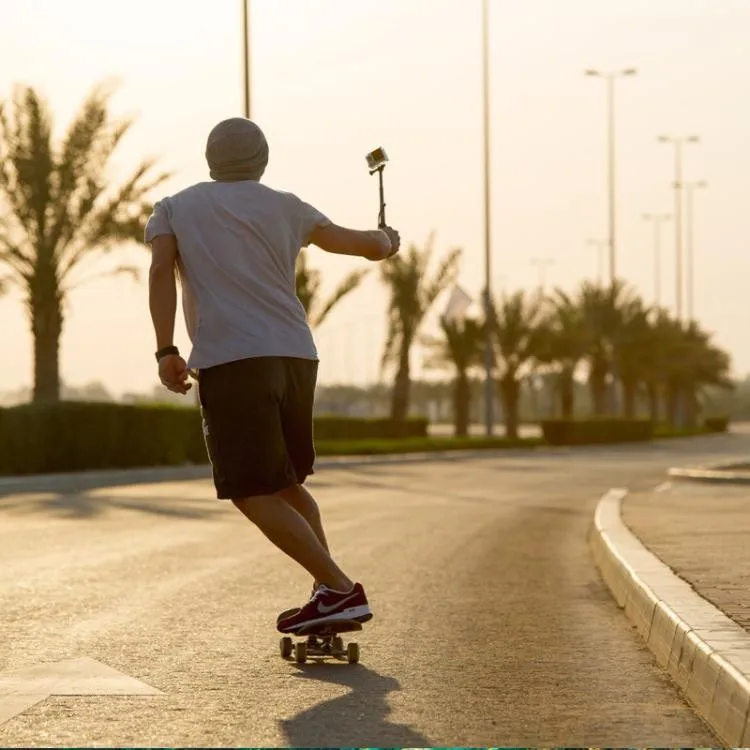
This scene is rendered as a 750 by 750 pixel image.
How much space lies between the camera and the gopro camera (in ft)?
22.1

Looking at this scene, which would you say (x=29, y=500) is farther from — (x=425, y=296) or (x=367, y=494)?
(x=425, y=296)

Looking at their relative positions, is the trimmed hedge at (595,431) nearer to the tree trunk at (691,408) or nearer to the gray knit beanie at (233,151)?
the tree trunk at (691,408)

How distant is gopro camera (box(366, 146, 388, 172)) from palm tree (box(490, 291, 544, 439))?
4925 centimetres

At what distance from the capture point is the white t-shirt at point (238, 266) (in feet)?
19.6

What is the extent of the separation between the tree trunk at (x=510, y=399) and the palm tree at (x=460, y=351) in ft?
4.42

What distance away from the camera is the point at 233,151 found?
6.23 meters

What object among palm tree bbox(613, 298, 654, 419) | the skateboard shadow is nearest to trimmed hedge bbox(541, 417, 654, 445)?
palm tree bbox(613, 298, 654, 419)

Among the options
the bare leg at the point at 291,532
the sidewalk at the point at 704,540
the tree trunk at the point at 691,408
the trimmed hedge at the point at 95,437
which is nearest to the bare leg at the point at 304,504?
the bare leg at the point at 291,532

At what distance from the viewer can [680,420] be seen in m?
93.6

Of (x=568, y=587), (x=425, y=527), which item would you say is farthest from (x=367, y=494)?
(x=568, y=587)

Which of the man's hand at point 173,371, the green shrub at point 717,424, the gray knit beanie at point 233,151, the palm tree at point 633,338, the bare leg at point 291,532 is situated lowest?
the green shrub at point 717,424

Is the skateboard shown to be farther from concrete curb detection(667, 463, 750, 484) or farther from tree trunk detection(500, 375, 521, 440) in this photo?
tree trunk detection(500, 375, 521, 440)

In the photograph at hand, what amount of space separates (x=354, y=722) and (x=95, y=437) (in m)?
22.8

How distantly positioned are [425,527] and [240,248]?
28.4 ft
